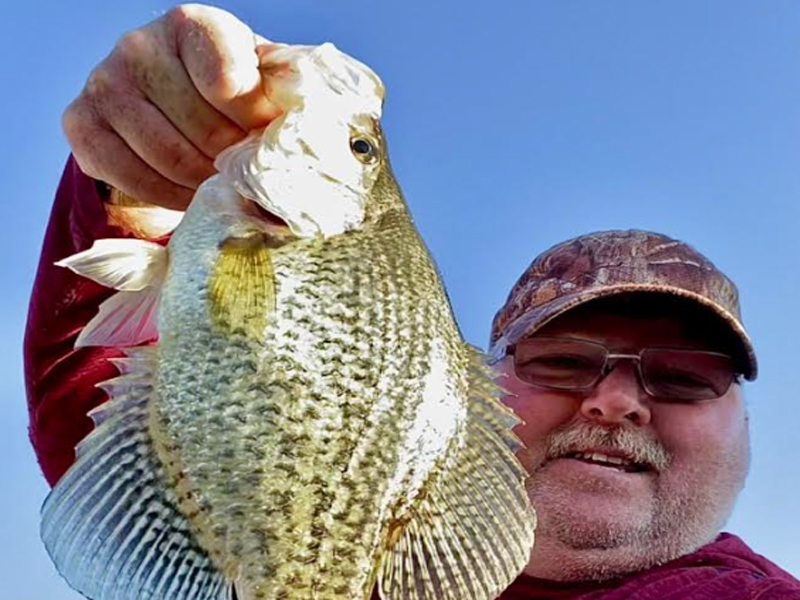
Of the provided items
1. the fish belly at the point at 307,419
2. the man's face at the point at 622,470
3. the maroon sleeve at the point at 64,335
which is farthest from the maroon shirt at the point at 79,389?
the fish belly at the point at 307,419

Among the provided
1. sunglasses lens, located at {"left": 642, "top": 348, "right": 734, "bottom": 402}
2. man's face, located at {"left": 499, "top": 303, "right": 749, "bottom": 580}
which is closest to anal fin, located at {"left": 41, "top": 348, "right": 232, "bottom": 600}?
man's face, located at {"left": 499, "top": 303, "right": 749, "bottom": 580}

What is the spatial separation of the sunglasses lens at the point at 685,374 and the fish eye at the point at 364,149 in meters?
2.48

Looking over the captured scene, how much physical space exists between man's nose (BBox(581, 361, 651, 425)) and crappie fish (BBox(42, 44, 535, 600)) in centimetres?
233

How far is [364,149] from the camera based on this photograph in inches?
116

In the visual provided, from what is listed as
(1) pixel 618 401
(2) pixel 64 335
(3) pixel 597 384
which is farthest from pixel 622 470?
(2) pixel 64 335

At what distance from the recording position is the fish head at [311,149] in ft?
8.73

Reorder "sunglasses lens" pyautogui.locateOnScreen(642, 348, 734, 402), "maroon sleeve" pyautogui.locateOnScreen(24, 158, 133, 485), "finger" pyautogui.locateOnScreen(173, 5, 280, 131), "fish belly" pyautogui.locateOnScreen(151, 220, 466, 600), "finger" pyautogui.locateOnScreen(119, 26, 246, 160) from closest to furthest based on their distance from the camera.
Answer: "fish belly" pyautogui.locateOnScreen(151, 220, 466, 600) < "finger" pyautogui.locateOnScreen(173, 5, 280, 131) < "finger" pyautogui.locateOnScreen(119, 26, 246, 160) < "maroon sleeve" pyautogui.locateOnScreen(24, 158, 133, 485) < "sunglasses lens" pyautogui.locateOnScreen(642, 348, 734, 402)

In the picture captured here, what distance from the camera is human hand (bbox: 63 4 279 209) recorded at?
8.57ft

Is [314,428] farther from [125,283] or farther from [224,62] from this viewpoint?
[224,62]

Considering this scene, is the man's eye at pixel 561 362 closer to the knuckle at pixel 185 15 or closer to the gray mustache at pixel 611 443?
the gray mustache at pixel 611 443

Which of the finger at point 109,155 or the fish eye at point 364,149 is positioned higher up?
the fish eye at point 364,149

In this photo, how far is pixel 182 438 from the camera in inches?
93.1

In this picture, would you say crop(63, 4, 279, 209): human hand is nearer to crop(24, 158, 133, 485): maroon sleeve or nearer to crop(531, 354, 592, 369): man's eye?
crop(24, 158, 133, 485): maroon sleeve

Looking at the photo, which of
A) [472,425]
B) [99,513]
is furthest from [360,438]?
[99,513]
